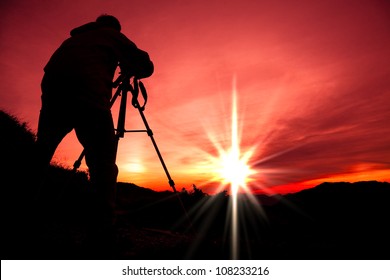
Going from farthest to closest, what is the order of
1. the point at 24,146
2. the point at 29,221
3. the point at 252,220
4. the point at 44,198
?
the point at 24,146
the point at 252,220
the point at 44,198
the point at 29,221

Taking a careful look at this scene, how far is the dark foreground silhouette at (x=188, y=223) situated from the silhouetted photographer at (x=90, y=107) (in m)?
0.35

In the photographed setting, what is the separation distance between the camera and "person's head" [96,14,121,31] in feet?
11.6

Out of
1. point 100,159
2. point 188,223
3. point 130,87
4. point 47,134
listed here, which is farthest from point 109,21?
point 188,223

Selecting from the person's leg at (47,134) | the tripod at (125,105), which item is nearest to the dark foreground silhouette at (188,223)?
the person's leg at (47,134)

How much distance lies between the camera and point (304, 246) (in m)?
3.22

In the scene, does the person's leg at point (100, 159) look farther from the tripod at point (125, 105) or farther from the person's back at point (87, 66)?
the tripod at point (125, 105)

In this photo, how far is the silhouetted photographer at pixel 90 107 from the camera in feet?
8.89

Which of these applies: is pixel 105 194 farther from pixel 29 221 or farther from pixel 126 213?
pixel 126 213

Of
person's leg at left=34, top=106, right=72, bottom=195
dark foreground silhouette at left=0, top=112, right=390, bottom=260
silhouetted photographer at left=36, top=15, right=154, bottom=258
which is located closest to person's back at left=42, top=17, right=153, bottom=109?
silhouetted photographer at left=36, top=15, right=154, bottom=258

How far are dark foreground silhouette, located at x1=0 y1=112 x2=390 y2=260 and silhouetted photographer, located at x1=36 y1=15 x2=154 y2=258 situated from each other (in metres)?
0.35

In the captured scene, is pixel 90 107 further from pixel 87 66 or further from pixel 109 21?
pixel 109 21

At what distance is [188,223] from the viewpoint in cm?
630

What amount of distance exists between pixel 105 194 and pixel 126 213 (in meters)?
4.87
